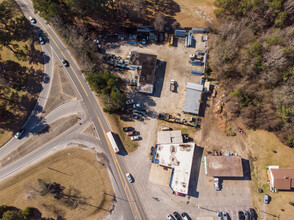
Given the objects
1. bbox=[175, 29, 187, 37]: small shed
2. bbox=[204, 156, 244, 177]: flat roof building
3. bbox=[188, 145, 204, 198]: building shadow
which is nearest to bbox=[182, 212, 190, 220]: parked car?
bbox=[188, 145, 204, 198]: building shadow

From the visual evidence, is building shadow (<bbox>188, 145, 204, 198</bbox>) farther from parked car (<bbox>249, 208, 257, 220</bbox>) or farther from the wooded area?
the wooded area

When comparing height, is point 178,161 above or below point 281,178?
below

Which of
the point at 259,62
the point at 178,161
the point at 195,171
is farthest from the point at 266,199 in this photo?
the point at 259,62

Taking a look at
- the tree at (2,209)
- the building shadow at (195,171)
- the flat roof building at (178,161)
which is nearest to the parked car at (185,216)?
the building shadow at (195,171)

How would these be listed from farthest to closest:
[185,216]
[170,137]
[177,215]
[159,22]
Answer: [159,22]
[170,137]
[177,215]
[185,216]

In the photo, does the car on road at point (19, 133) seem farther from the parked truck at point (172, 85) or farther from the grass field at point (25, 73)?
the parked truck at point (172, 85)

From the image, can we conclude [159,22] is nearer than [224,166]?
No

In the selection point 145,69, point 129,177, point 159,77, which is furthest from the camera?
point 159,77

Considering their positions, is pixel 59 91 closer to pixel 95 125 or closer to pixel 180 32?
pixel 95 125
